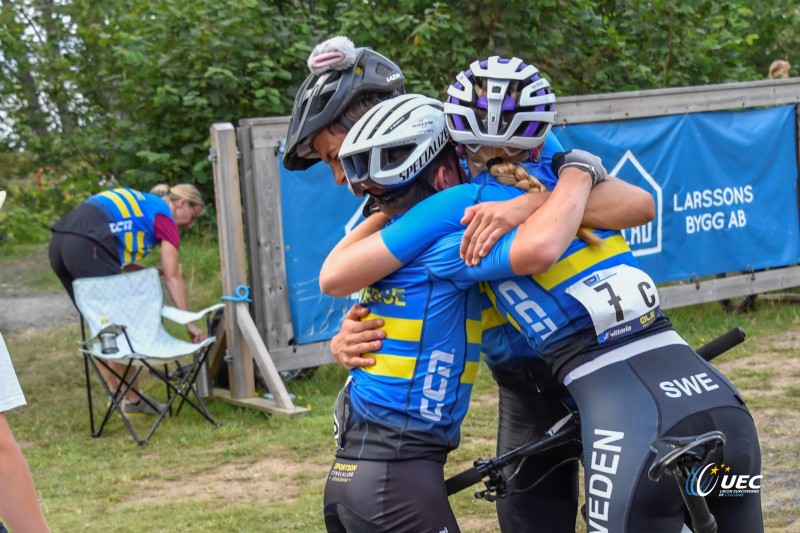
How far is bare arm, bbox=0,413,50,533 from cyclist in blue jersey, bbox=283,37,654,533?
2.99ft

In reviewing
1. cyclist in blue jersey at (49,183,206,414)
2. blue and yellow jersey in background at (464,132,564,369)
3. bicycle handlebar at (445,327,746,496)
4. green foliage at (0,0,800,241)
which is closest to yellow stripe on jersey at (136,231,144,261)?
cyclist in blue jersey at (49,183,206,414)

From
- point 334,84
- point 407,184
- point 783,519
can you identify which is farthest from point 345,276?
point 783,519

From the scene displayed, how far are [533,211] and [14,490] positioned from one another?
158 cm

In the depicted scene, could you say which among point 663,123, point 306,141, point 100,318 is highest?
point 306,141

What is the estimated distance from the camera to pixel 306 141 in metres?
2.94

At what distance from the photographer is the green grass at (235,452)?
564cm

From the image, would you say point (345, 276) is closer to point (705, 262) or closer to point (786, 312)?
point (705, 262)

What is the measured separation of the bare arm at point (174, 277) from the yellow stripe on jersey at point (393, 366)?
5725 millimetres

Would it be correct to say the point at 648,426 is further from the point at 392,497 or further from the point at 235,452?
the point at 235,452

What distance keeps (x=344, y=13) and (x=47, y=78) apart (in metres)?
4.38

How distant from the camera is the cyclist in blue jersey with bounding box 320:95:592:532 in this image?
2654 millimetres

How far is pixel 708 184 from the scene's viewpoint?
9.41 metres

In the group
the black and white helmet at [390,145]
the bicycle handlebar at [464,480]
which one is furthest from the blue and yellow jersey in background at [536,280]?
the bicycle handlebar at [464,480]

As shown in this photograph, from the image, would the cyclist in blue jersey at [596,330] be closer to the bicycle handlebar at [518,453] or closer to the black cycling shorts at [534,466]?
the bicycle handlebar at [518,453]
